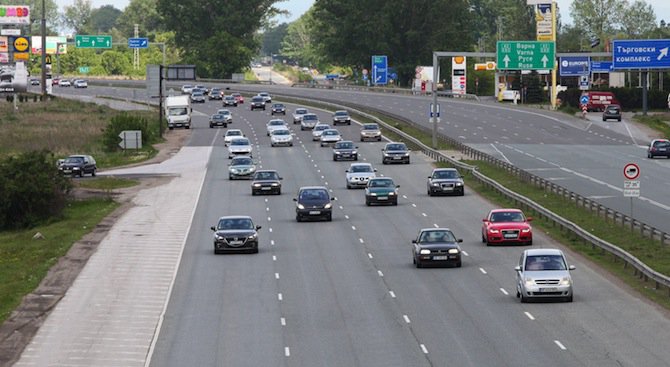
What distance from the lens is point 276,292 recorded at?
140ft

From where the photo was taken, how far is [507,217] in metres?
53.0

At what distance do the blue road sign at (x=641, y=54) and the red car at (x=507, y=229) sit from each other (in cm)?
6879

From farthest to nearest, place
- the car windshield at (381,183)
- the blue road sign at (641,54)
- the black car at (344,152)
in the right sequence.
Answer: the blue road sign at (641,54), the black car at (344,152), the car windshield at (381,183)

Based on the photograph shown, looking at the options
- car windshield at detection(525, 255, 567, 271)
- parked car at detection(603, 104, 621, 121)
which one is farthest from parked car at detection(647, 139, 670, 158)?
car windshield at detection(525, 255, 567, 271)

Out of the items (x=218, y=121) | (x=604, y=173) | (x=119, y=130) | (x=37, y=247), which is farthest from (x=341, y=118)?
(x=37, y=247)

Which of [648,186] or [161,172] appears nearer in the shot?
[648,186]

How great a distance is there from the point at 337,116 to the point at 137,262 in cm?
7795

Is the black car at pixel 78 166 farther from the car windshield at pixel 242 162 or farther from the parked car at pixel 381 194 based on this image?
the parked car at pixel 381 194

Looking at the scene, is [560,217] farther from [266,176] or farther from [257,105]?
[257,105]

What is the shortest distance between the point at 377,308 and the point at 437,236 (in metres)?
8.38

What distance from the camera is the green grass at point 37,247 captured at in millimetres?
45125

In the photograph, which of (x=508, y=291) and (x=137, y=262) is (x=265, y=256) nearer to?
(x=137, y=262)

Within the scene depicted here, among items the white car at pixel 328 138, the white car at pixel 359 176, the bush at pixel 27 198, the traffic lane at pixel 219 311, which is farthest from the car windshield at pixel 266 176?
the white car at pixel 328 138

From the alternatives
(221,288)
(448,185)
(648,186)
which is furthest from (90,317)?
(648,186)
